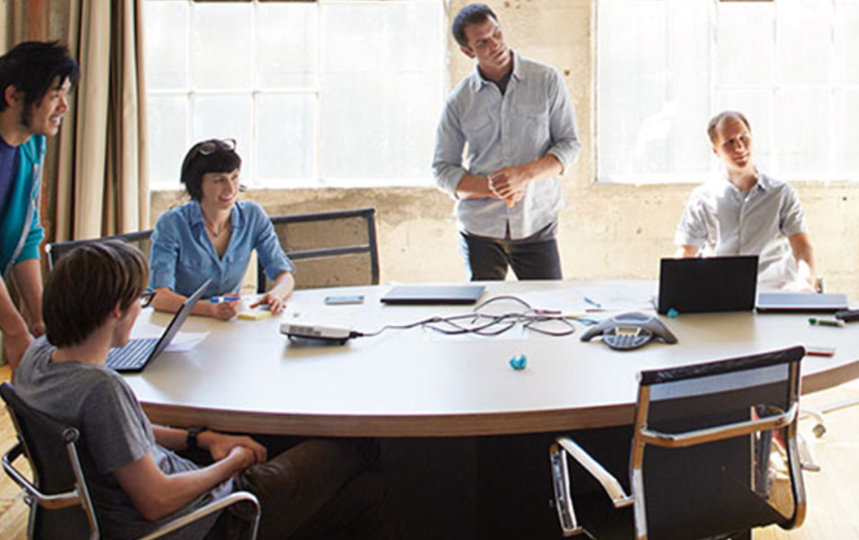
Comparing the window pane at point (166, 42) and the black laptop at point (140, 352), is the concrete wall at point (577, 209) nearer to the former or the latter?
the window pane at point (166, 42)

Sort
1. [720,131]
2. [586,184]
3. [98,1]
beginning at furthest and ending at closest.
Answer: [586,184] < [98,1] < [720,131]

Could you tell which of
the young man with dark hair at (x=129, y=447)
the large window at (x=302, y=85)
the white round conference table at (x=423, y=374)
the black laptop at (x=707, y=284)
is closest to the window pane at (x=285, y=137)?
the large window at (x=302, y=85)

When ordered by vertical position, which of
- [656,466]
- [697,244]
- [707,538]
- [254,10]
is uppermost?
[254,10]

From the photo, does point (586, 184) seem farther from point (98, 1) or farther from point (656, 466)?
point (656, 466)

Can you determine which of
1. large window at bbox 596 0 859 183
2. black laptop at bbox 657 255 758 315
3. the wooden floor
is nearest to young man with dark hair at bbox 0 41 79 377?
the wooden floor

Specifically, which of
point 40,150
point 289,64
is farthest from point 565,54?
point 40,150

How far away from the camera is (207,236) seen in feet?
8.84

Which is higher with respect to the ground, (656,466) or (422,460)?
(656,466)

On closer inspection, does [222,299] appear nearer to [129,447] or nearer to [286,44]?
[129,447]

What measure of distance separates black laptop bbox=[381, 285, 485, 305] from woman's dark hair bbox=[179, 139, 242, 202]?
2.15 feet

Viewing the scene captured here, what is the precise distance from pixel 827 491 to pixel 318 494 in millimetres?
1817

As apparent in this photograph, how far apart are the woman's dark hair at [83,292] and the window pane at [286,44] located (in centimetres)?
339

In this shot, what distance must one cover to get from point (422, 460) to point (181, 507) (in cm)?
65

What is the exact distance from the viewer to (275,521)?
151cm
